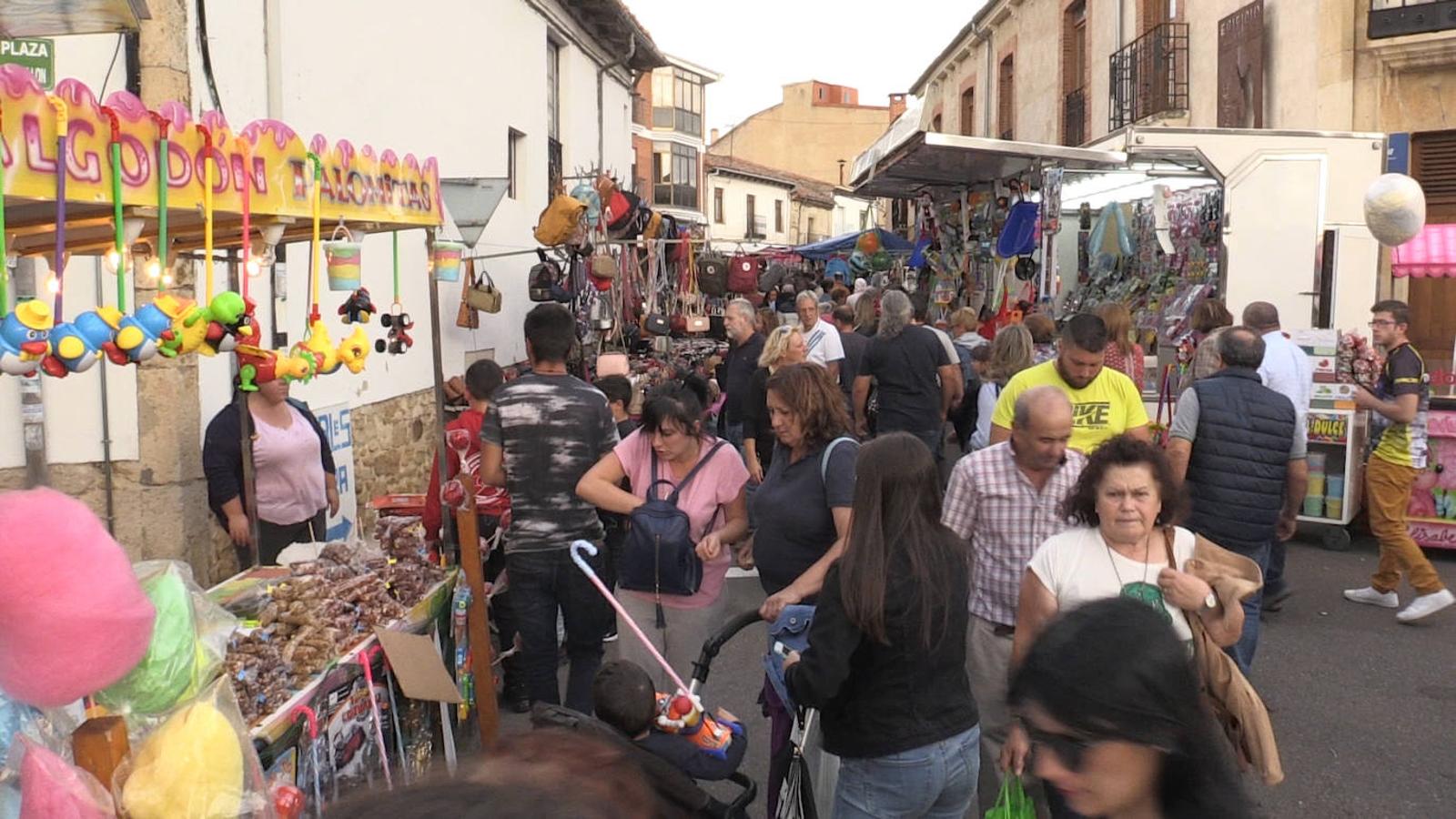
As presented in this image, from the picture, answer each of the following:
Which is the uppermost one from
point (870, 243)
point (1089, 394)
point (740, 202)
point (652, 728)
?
point (740, 202)

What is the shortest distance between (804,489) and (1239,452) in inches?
84.0

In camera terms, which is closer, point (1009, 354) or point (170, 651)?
point (170, 651)

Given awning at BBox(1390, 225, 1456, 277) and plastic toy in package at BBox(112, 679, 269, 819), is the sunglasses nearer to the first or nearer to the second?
plastic toy in package at BBox(112, 679, 269, 819)

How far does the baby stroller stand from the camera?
5.11 feet

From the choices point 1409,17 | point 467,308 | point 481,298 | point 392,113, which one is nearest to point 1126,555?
point 392,113

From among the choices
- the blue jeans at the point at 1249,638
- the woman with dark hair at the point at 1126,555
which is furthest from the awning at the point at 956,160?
the woman with dark hair at the point at 1126,555

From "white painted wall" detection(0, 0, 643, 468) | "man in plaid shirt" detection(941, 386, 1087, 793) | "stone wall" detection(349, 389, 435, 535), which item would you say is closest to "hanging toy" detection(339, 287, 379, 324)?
"white painted wall" detection(0, 0, 643, 468)

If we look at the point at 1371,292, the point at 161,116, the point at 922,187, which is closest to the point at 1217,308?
the point at 1371,292

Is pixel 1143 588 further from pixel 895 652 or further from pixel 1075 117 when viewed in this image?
pixel 1075 117

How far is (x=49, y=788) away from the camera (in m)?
2.44

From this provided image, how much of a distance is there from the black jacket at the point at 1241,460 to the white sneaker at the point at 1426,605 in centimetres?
251

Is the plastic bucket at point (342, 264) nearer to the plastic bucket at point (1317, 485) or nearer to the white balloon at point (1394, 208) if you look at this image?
the plastic bucket at point (1317, 485)

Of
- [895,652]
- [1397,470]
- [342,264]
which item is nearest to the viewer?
[895,652]

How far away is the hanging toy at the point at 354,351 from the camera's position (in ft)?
15.2
